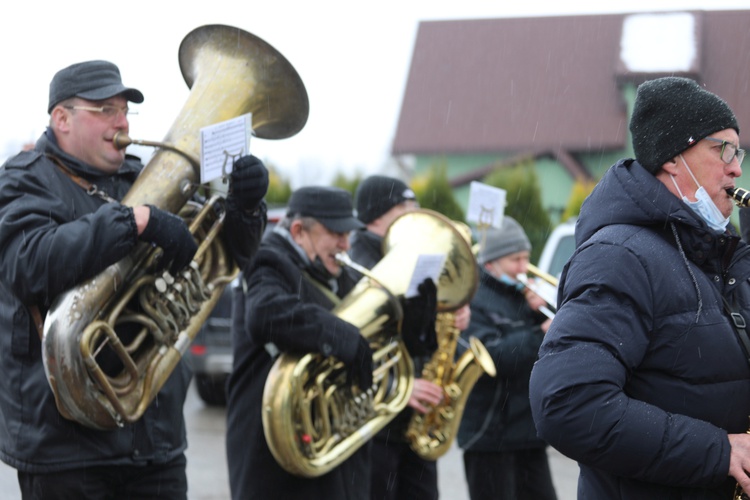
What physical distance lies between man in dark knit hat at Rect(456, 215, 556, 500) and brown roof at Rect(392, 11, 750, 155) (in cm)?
2039

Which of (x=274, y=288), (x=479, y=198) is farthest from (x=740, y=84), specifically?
(x=274, y=288)

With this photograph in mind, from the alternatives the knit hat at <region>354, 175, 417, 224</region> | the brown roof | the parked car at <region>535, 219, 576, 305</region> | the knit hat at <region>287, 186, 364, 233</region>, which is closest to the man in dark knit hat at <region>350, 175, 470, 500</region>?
the knit hat at <region>354, 175, 417, 224</region>

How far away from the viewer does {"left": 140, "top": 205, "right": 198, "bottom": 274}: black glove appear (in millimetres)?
3395

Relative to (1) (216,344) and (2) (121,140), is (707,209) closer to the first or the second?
(2) (121,140)

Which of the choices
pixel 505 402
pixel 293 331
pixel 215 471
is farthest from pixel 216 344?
pixel 293 331

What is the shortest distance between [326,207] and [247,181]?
58 cm

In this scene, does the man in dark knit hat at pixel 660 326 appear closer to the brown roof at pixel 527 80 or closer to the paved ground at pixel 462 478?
the paved ground at pixel 462 478

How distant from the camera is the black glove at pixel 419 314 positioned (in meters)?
4.41

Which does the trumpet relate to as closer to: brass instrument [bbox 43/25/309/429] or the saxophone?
the saxophone

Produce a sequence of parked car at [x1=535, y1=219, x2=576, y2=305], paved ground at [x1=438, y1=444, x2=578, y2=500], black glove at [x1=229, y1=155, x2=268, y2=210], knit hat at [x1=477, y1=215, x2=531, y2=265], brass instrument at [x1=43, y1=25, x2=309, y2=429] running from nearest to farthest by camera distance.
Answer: brass instrument at [x1=43, y1=25, x2=309, y2=429] → black glove at [x1=229, y1=155, x2=268, y2=210] → knit hat at [x1=477, y1=215, x2=531, y2=265] → paved ground at [x1=438, y1=444, x2=578, y2=500] → parked car at [x1=535, y1=219, x2=576, y2=305]

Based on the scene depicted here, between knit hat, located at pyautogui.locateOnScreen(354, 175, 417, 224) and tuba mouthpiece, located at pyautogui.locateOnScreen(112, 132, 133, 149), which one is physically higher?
tuba mouthpiece, located at pyautogui.locateOnScreen(112, 132, 133, 149)

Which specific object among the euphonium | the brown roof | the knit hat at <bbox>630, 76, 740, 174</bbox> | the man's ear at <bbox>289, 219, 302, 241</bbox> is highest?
the knit hat at <bbox>630, 76, 740, 174</bbox>

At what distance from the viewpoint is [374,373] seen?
438 centimetres

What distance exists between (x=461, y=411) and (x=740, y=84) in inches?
869
